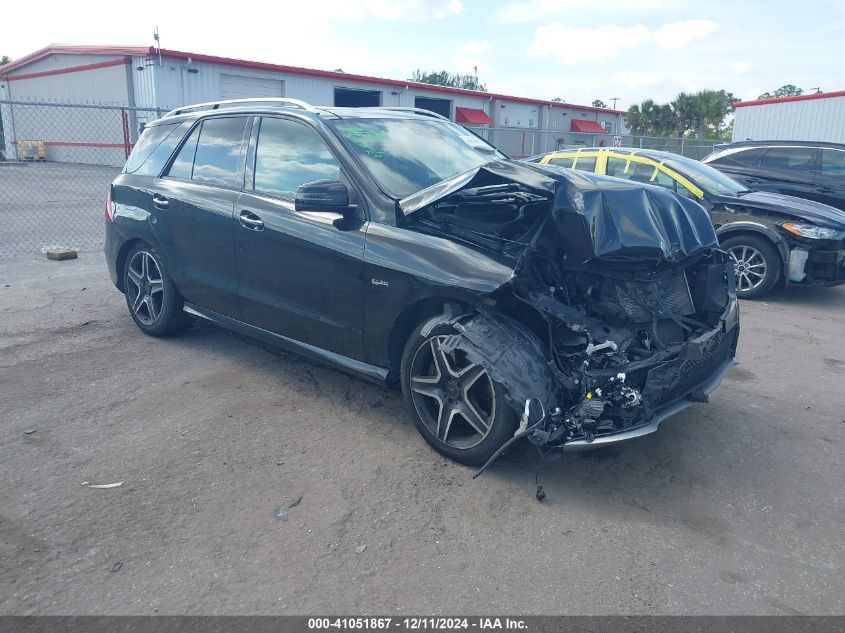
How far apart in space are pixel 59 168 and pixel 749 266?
87.3 feet

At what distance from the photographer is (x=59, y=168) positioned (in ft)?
89.1

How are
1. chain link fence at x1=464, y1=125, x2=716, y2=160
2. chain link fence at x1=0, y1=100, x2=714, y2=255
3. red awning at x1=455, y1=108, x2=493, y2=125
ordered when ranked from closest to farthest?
chain link fence at x1=0, y1=100, x2=714, y2=255 < chain link fence at x1=464, y1=125, x2=716, y2=160 < red awning at x1=455, y1=108, x2=493, y2=125

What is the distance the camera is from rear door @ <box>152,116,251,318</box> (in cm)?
493

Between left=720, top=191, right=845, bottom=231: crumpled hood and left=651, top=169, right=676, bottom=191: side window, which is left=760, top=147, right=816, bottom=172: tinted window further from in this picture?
left=651, top=169, right=676, bottom=191: side window

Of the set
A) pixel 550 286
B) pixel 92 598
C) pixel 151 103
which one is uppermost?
pixel 151 103

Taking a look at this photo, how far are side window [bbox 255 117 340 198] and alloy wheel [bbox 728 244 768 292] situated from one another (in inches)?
224

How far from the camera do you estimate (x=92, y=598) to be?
2742 millimetres

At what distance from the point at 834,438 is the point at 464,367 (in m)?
2.45

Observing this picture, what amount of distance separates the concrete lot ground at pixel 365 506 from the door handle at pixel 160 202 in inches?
48.8

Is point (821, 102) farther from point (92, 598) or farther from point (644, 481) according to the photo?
point (92, 598)

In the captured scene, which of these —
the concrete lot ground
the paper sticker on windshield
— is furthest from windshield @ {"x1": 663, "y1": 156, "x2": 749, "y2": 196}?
the paper sticker on windshield

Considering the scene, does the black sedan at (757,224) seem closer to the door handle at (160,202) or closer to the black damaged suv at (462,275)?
the black damaged suv at (462,275)

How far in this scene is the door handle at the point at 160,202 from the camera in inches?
211

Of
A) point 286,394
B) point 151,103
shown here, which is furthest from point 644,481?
point 151,103
